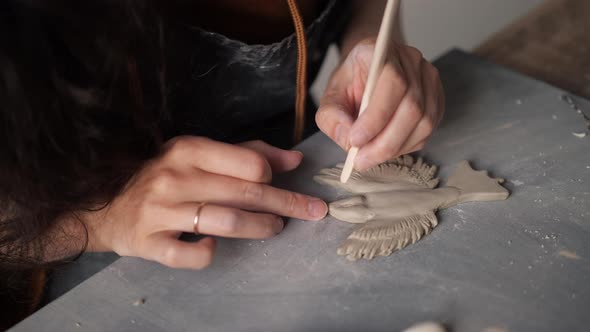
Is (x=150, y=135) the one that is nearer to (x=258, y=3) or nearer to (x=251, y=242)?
(x=251, y=242)

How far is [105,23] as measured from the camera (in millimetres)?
584

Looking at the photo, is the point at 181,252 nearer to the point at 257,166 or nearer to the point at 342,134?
the point at 257,166

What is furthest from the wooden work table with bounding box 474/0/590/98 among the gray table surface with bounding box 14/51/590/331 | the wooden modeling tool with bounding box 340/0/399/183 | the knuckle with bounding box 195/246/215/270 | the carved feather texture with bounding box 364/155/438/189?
the knuckle with bounding box 195/246/215/270

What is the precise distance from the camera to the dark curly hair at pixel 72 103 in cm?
53

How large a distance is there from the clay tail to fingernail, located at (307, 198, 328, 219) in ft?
0.64

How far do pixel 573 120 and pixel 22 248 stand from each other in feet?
2.96

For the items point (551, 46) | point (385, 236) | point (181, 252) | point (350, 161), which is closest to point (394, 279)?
point (385, 236)

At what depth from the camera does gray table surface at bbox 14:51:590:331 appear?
66 cm

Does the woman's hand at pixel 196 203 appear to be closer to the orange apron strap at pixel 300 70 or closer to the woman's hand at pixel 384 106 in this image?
the woman's hand at pixel 384 106

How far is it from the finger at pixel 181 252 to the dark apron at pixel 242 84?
24cm

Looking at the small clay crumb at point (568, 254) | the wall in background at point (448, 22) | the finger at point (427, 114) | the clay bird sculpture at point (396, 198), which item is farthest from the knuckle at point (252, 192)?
the wall in background at point (448, 22)

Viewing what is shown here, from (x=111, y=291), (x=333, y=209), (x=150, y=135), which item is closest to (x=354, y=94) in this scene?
(x=333, y=209)

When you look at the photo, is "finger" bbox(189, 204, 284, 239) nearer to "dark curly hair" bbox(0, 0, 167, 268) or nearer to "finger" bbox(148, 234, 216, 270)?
"finger" bbox(148, 234, 216, 270)

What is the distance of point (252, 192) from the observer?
2.39 feet
